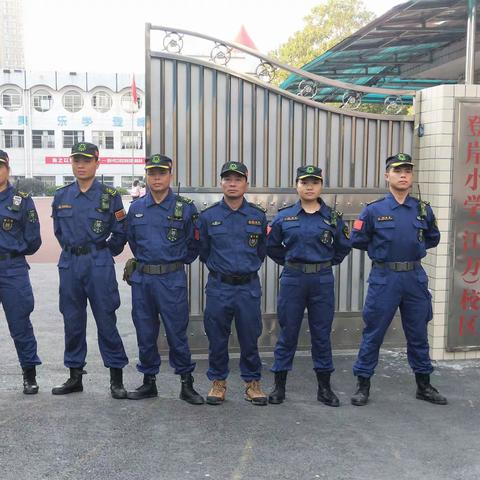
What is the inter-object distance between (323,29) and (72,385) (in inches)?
888

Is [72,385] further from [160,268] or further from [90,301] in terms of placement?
[160,268]

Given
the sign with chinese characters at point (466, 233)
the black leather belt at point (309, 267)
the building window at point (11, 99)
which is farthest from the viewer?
the building window at point (11, 99)

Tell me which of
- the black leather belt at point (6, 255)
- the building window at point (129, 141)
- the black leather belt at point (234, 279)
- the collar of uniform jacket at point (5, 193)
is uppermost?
the building window at point (129, 141)

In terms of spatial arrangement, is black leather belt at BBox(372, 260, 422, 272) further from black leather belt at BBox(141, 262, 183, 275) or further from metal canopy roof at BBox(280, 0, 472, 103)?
metal canopy roof at BBox(280, 0, 472, 103)

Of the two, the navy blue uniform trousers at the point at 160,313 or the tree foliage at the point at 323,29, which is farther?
the tree foliage at the point at 323,29

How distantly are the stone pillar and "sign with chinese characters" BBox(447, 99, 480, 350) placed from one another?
5 cm

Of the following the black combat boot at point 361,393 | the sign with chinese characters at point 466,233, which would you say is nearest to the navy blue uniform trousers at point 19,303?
the black combat boot at point 361,393

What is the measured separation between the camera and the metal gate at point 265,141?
4758 mm

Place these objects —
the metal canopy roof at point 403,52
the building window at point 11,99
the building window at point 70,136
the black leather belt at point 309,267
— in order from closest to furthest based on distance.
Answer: the black leather belt at point 309,267 < the metal canopy roof at point 403,52 < the building window at point 11,99 < the building window at point 70,136

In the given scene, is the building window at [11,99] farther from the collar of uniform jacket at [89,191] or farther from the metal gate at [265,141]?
the collar of uniform jacket at [89,191]

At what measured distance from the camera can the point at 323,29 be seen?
23.8m

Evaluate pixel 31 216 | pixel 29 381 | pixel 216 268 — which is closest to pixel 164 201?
pixel 216 268

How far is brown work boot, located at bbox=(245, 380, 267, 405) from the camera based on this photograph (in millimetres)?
3932

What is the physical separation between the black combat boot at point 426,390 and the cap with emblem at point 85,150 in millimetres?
2824
